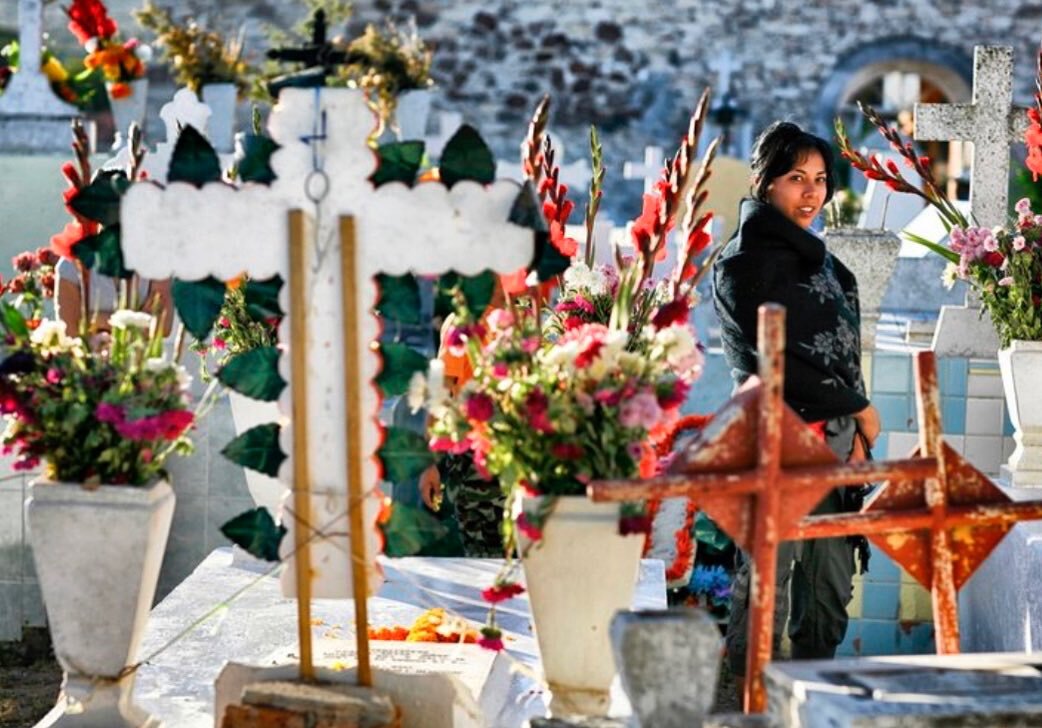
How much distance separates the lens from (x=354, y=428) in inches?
114

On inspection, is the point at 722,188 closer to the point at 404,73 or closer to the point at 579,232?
the point at 404,73

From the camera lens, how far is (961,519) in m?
2.78

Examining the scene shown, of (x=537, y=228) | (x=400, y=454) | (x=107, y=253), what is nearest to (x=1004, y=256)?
(x=537, y=228)

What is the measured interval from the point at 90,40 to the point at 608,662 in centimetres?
757

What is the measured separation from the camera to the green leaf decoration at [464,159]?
9.60ft

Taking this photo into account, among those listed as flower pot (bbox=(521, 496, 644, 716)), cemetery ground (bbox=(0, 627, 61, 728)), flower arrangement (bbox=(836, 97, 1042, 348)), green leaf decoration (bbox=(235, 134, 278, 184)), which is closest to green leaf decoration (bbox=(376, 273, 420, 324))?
green leaf decoration (bbox=(235, 134, 278, 184))

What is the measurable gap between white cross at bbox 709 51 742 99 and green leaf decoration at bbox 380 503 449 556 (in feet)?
44.3

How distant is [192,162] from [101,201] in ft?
0.55

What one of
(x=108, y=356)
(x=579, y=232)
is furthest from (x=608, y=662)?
(x=579, y=232)

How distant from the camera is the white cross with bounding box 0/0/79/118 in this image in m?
9.82

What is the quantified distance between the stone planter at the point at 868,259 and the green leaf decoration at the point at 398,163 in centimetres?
293

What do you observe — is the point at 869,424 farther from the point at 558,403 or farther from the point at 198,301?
the point at 198,301

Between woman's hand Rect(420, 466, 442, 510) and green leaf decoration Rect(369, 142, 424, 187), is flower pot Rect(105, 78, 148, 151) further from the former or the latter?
green leaf decoration Rect(369, 142, 424, 187)

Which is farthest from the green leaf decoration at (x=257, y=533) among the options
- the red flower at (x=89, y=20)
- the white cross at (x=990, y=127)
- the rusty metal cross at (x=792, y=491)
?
the red flower at (x=89, y=20)
